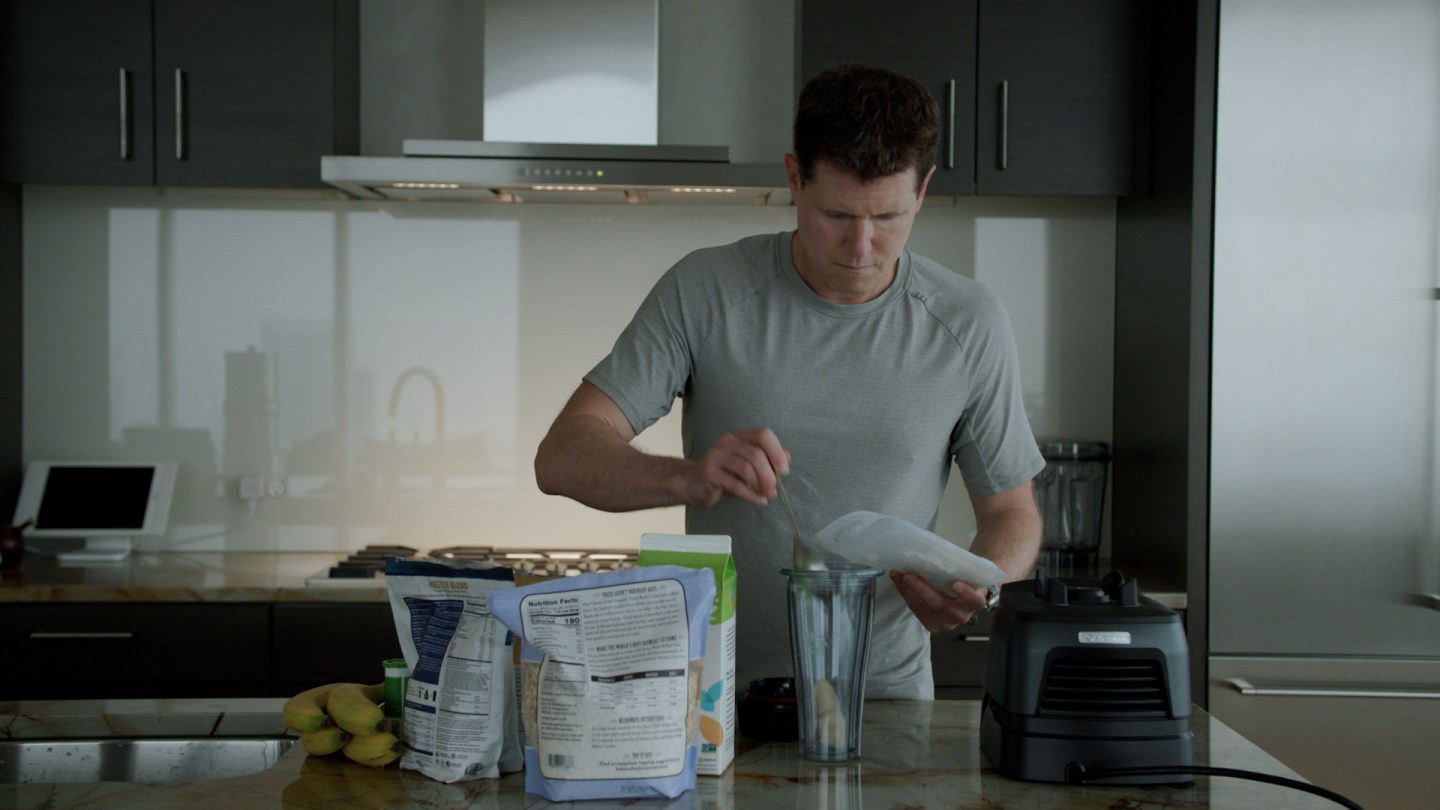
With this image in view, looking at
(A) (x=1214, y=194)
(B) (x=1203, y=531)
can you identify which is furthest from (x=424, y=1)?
(B) (x=1203, y=531)

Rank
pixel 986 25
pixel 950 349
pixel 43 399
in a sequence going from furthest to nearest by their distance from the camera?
pixel 43 399 → pixel 986 25 → pixel 950 349

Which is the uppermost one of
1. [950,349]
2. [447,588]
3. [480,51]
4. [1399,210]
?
[480,51]

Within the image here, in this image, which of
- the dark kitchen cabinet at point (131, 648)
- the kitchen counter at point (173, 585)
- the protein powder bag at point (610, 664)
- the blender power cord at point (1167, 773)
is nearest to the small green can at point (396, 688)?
the protein powder bag at point (610, 664)

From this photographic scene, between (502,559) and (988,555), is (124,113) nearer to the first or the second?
(502,559)

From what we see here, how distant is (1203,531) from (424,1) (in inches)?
89.9

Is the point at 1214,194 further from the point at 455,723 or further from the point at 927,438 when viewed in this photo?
the point at 455,723

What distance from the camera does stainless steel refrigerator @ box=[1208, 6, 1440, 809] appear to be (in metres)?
2.81

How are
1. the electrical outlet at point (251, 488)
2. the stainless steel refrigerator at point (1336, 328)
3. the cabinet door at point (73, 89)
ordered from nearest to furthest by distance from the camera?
1. the stainless steel refrigerator at point (1336, 328)
2. the cabinet door at point (73, 89)
3. the electrical outlet at point (251, 488)

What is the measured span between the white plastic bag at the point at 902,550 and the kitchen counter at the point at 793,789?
201mm

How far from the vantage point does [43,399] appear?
3.27 m

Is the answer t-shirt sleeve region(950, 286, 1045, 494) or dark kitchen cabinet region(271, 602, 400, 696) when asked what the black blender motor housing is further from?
dark kitchen cabinet region(271, 602, 400, 696)

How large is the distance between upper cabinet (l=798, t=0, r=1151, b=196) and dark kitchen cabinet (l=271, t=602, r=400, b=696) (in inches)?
62.3

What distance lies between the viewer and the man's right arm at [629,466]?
1368mm

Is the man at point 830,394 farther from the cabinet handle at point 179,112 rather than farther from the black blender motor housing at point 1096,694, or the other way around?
the cabinet handle at point 179,112
